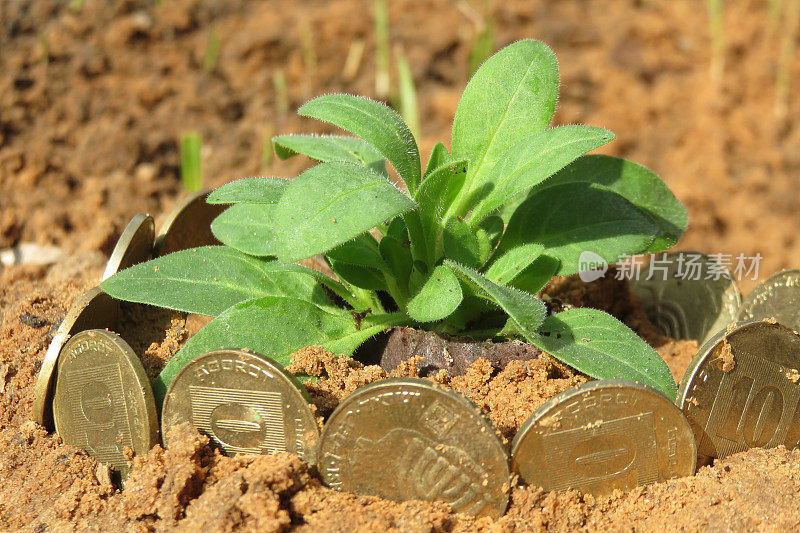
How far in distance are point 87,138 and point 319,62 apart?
1467 mm

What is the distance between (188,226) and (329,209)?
3.00 feet

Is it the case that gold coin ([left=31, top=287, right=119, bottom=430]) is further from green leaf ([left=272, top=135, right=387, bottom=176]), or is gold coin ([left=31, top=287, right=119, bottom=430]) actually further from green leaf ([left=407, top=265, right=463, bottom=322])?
green leaf ([left=407, top=265, right=463, bottom=322])

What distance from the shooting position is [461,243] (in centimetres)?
181

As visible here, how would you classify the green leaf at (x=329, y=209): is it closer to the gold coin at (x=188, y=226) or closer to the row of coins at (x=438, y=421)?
the row of coins at (x=438, y=421)

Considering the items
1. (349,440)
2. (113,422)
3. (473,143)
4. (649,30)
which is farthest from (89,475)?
(649,30)

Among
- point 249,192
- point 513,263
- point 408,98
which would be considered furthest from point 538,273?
point 408,98

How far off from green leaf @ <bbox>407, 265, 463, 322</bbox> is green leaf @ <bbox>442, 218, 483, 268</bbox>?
0.09 meters

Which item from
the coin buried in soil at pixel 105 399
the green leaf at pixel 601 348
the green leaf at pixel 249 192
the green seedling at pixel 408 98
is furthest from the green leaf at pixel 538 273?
the green seedling at pixel 408 98

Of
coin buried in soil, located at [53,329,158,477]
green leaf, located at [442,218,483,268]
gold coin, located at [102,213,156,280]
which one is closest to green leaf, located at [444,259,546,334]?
green leaf, located at [442,218,483,268]

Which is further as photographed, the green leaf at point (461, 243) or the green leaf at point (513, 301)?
the green leaf at point (461, 243)

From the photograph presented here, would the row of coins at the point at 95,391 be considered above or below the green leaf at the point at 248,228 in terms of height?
below

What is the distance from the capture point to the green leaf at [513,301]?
1515 mm

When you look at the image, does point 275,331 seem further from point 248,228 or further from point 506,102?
point 506,102

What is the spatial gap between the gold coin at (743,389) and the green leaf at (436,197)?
67 cm
